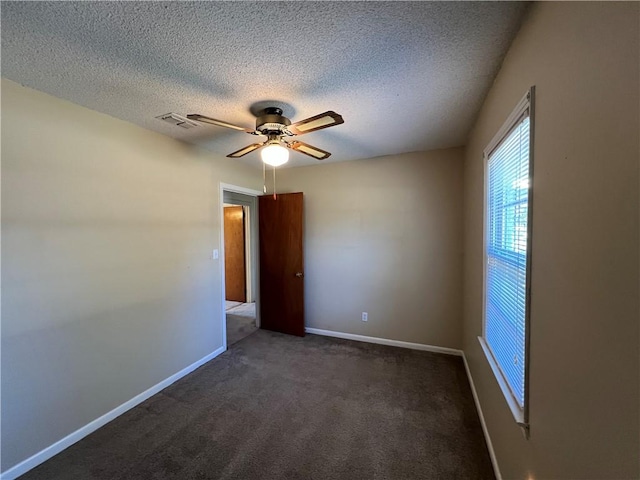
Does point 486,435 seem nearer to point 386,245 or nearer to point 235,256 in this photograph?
point 386,245

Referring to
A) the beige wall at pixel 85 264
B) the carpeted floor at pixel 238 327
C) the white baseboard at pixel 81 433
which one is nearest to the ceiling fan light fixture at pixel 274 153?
the beige wall at pixel 85 264

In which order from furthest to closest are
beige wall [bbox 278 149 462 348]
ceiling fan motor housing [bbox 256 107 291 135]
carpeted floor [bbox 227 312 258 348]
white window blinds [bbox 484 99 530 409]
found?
carpeted floor [bbox 227 312 258 348] → beige wall [bbox 278 149 462 348] → ceiling fan motor housing [bbox 256 107 291 135] → white window blinds [bbox 484 99 530 409]

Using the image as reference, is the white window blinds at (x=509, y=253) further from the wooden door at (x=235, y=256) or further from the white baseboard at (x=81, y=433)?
the wooden door at (x=235, y=256)

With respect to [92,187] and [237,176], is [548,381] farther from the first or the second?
[237,176]

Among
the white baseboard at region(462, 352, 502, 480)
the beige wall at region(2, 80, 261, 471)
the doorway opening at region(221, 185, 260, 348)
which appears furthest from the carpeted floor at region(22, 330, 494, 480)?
the doorway opening at region(221, 185, 260, 348)

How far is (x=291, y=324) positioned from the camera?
3.78 m

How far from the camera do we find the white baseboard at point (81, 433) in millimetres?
1605

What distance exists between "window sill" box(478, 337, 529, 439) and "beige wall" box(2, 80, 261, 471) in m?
2.77

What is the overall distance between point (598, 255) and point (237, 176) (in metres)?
3.45

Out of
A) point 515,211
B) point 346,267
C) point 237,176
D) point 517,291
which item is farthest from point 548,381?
point 237,176

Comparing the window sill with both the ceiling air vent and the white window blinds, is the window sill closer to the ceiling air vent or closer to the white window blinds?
the white window blinds

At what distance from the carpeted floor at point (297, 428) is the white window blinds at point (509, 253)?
0.77 m

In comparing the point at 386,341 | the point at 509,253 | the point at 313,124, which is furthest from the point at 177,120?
the point at 386,341

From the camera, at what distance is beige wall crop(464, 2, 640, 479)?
23.1 inches
